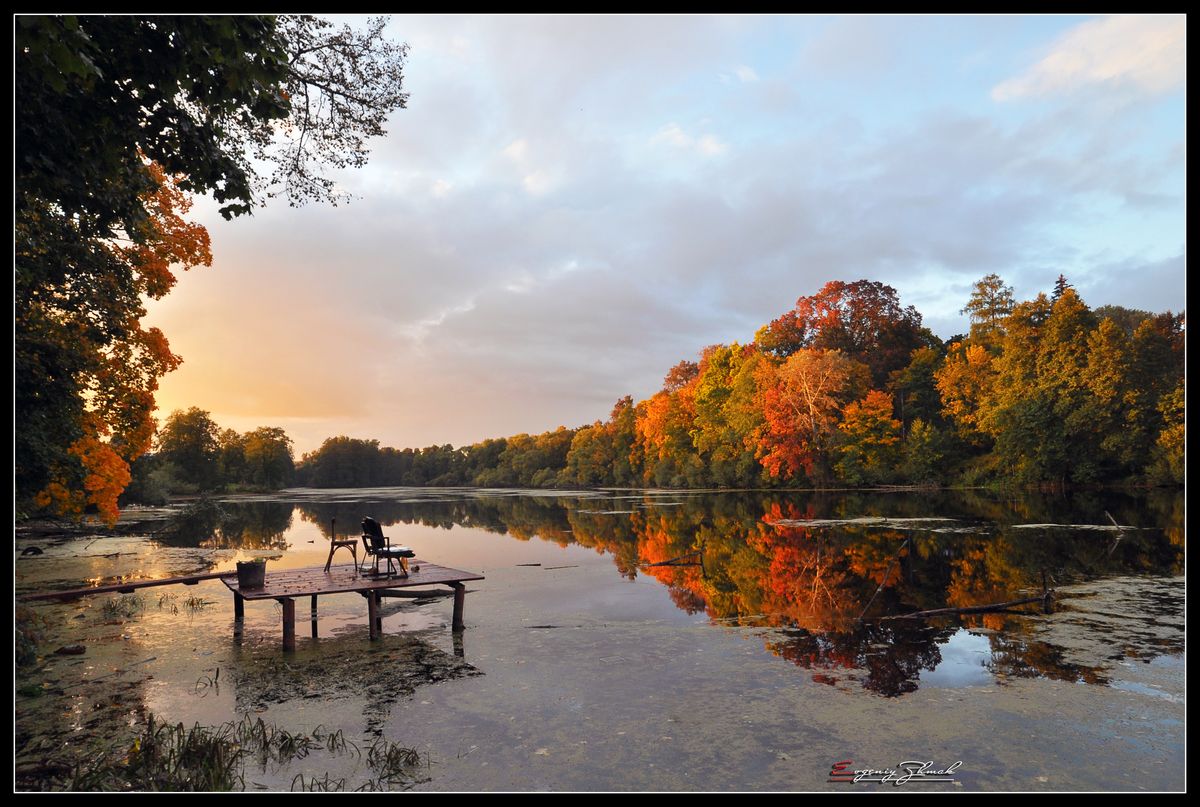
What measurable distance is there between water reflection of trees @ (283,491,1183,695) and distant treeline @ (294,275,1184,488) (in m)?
8.02

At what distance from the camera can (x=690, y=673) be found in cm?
761

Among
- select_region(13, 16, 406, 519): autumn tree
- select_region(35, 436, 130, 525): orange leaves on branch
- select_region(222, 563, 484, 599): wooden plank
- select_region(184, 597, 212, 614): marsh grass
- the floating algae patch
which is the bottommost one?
the floating algae patch

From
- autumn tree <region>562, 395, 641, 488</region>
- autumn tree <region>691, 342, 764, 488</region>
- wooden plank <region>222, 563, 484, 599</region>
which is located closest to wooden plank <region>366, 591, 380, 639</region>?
wooden plank <region>222, 563, 484, 599</region>

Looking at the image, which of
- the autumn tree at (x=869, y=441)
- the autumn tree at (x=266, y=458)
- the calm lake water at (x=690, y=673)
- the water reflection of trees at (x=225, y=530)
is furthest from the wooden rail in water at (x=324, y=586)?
the autumn tree at (x=266, y=458)

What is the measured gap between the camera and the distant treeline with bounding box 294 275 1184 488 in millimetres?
37625

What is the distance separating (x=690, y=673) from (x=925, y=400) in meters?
50.4

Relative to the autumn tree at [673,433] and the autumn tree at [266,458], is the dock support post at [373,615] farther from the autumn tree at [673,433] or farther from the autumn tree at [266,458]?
the autumn tree at [266,458]

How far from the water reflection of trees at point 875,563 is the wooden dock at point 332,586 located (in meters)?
3.90

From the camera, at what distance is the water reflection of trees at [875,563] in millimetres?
8305

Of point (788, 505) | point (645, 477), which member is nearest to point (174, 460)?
point (645, 477)

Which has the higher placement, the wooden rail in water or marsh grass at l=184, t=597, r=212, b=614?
the wooden rail in water

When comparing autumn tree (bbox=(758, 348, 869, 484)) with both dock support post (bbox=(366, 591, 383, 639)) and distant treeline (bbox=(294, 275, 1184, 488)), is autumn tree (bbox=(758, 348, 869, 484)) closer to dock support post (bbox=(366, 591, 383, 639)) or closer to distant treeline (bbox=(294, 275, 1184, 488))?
distant treeline (bbox=(294, 275, 1184, 488))

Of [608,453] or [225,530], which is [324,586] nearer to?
[225,530]

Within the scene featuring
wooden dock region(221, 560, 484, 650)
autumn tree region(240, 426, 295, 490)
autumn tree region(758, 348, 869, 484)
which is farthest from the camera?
autumn tree region(240, 426, 295, 490)
